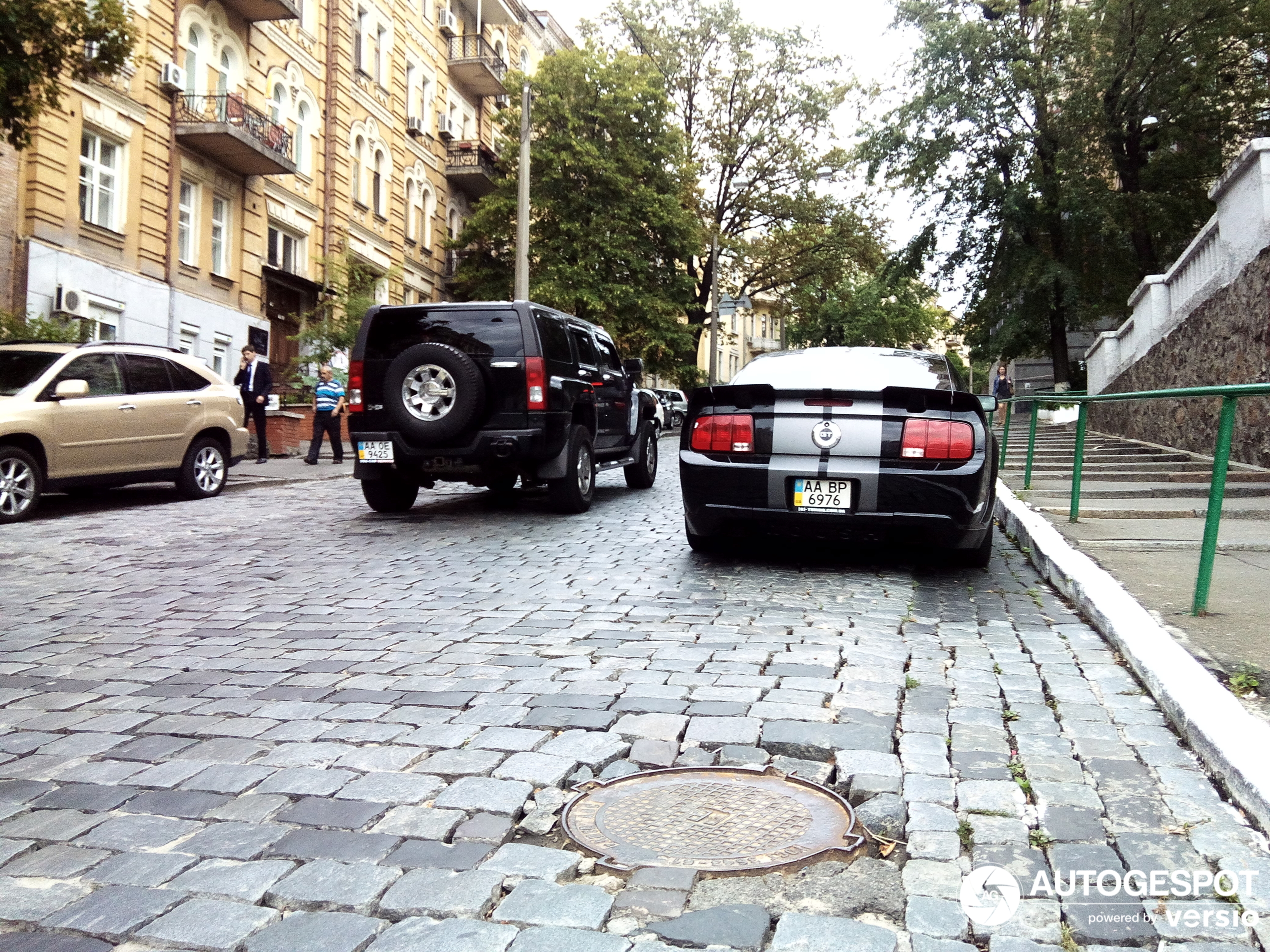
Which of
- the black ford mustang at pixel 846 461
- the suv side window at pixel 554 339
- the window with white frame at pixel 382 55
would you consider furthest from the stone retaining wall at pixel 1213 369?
the window with white frame at pixel 382 55

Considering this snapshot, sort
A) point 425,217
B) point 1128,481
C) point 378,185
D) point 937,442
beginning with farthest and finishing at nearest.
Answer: point 425,217
point 378,185
point 1128,481
point 937,442

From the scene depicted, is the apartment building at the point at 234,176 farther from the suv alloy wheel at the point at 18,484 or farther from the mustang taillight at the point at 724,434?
the mustang taillight at the point at 724,434

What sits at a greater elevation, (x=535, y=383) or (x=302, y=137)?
(x=302, y=137)

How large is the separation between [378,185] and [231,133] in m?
10.3

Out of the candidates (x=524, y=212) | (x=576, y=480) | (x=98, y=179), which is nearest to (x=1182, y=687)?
(x=576, y=480)

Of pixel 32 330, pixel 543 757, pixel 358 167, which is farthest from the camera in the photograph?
pixel 358 167

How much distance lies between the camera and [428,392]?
9.96 m

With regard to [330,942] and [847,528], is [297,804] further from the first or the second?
[847,528]

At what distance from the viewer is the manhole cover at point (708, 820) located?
115 inches

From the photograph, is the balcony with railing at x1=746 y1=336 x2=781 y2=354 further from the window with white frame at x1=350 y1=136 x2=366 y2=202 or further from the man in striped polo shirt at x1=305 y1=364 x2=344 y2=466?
the man in striped polo shirt at x1=305 y1=364 x2=344 y2=466

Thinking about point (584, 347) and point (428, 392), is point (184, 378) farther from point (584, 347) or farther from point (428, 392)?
point (584, 347)

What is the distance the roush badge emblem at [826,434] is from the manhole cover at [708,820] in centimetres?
383

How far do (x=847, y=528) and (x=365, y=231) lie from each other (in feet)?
88.0

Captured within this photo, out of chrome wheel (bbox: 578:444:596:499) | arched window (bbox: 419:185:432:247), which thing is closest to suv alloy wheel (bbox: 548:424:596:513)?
chrome wheel (bbox: 578:444:596:499)
